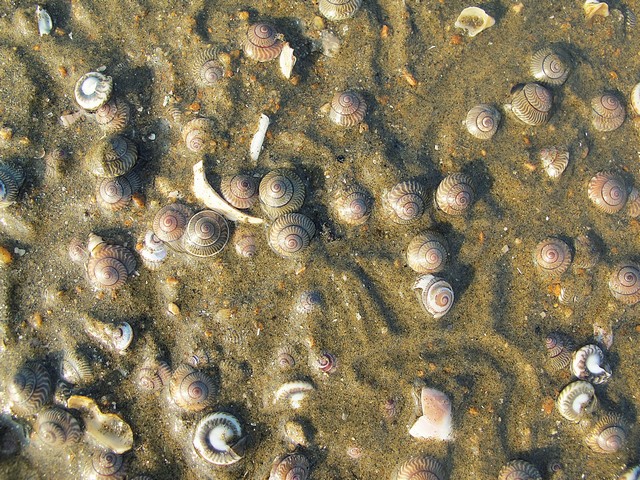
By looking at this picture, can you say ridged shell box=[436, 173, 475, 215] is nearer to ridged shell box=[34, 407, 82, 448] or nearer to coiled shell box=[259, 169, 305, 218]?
coiled shell box=[259, 169, 305, 218]

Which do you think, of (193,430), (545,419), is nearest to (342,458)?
(193,430)

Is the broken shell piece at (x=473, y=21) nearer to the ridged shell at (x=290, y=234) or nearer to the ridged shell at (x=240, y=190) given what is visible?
the ridged shell at (x=290, y=234)

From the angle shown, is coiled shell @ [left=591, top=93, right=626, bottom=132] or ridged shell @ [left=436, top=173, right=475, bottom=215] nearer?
ridged shell @ [left=436, top=173, right=475, bottom=215]

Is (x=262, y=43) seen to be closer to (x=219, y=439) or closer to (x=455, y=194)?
(x=455, y=194)

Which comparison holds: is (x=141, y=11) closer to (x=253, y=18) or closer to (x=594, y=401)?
(x=253, y=18)

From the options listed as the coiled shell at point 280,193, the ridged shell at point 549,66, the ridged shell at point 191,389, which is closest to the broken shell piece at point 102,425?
the ridged shell at point 191,389

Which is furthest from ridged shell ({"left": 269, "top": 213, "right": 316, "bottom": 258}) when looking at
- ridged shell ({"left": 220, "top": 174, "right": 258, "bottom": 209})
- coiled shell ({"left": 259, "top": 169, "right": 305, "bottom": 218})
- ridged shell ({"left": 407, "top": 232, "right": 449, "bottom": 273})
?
ridged shell ({"left": 407, "top": 232, "right": 449, "bottom": 273})
